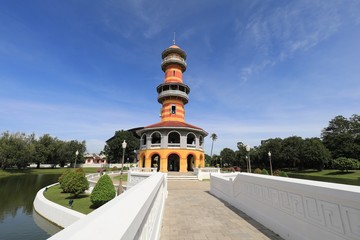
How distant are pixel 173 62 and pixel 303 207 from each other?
111ft

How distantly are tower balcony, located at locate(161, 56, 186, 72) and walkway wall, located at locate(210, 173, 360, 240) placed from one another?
31198mm

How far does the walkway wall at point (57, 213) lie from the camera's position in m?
13.6

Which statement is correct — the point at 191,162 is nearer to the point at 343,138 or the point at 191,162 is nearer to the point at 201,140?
the point at 201,140

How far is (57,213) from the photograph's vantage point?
49.5 ft

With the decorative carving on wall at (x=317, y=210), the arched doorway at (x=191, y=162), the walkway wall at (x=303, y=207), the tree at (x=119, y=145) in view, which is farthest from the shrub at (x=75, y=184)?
the tree at (x=119, y=145)

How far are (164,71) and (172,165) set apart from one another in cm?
1726

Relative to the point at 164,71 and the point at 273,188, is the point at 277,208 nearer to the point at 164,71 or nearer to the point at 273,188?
the point at 273,188

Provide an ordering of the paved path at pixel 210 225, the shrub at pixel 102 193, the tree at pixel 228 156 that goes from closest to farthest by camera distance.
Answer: the paved path at pixel 210 225 < the shrub at pixel 102 193 < the tree at pixel 228 156

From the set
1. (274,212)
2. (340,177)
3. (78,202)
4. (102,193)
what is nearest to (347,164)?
(340,177)

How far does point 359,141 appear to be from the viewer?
2295 inches

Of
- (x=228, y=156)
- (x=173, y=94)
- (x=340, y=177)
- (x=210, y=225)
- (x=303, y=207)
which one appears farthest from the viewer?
(x=228, y=156)

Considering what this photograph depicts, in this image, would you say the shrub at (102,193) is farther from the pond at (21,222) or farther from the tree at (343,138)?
the tree at (343,138)

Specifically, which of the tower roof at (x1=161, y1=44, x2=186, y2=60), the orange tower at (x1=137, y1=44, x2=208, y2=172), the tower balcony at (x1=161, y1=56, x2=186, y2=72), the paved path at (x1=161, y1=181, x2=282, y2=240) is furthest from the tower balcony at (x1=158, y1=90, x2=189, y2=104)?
the paved path at (x1=161, y1=181, x2=282, y2=240)

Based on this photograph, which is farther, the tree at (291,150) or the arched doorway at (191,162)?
the tree at (291,150)
